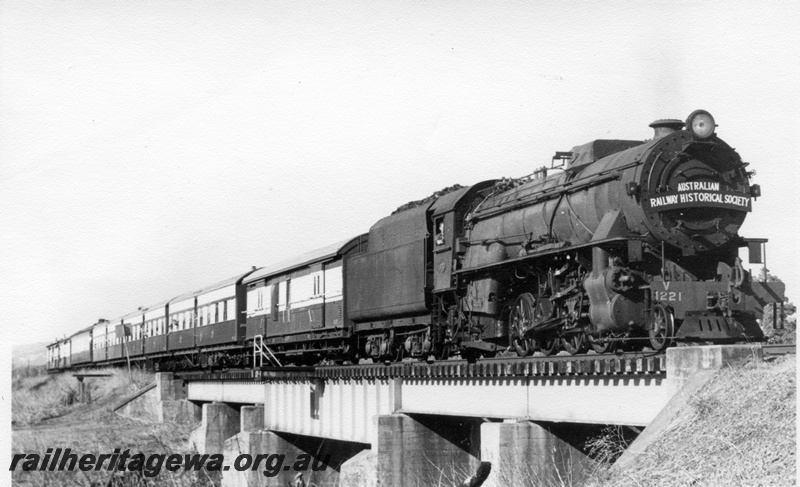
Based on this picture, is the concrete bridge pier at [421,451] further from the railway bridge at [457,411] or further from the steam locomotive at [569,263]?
the steam locomotive at [569,263]

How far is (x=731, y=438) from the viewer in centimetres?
912

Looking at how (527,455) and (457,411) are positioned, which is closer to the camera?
(527,455)

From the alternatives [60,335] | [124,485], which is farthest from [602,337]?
[60,335]

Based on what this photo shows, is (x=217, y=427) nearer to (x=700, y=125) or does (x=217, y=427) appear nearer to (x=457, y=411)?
(x=457, y=411)

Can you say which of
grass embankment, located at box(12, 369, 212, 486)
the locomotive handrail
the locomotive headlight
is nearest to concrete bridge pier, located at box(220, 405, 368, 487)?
grass embankment, located at box(12, 369, 212, 486)

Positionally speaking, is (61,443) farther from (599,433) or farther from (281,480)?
(599,433)

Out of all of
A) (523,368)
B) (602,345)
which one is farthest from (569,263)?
(523,368)

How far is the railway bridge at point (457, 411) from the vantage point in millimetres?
11336

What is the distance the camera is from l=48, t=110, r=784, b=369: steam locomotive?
41.6ft

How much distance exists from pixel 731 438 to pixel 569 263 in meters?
5.52

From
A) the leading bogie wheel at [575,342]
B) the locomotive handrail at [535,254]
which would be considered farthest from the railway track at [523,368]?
the locomotive handrail at [535,254]

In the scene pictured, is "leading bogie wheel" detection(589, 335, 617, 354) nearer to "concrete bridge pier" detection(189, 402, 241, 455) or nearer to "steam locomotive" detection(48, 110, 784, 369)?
"steam locomotive" detection(48, 110, 784, 369)

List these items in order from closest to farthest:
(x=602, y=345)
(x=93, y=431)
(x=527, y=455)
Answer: (x=602, y=345), (x=527, y=455), (x=93, y=431)

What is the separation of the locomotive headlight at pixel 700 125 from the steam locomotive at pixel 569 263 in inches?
0.8
